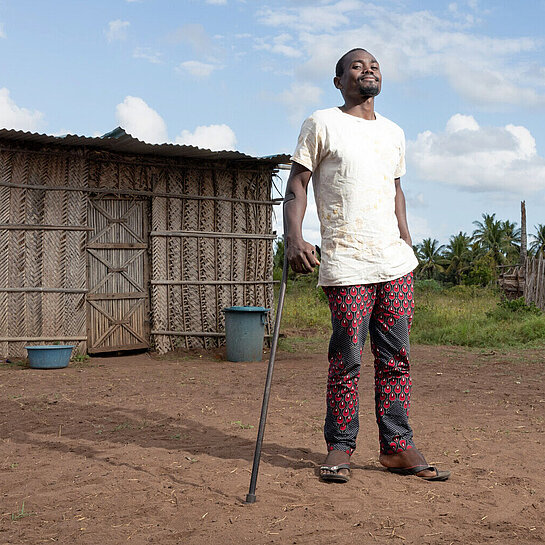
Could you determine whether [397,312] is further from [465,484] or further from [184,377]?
[184,377]

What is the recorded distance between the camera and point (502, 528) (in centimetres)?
284

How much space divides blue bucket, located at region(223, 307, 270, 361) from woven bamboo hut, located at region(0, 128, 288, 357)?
61 centimetres

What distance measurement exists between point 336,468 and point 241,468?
1.90 ft

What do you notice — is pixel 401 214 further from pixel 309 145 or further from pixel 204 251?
pixel 204 251

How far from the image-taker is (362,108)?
139 inches

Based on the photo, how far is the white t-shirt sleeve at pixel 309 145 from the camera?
134 inches

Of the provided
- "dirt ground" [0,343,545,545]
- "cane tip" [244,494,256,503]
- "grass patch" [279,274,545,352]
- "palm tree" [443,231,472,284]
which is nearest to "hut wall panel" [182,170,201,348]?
"grass patch" [279,274,545,352]

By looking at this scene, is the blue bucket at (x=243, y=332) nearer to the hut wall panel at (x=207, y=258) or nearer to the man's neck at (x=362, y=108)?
the hut wall panel at (x=207, y=258)

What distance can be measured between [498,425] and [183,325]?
5.76m

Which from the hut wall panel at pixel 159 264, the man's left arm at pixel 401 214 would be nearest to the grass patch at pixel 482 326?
the hut wall panel at pixel 159 264

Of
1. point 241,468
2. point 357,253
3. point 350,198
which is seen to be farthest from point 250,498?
point 350,198

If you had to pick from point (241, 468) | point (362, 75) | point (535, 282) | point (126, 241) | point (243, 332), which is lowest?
point (241, 468)

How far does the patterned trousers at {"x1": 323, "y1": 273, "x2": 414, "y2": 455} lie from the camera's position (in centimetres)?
342

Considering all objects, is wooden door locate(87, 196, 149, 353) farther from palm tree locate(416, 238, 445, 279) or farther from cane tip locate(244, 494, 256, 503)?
palm tree locate(416, 238, 445, 279)
